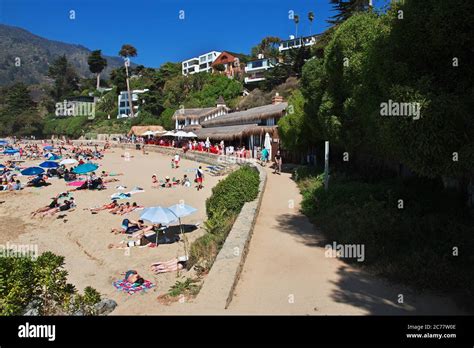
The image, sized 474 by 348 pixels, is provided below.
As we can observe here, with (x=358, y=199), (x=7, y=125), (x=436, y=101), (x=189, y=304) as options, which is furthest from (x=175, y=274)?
(x=7, y=125)

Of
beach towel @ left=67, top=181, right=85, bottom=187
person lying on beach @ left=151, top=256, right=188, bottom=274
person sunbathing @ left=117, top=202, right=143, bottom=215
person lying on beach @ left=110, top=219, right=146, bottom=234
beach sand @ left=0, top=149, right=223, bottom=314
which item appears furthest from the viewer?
beach towel @ left=67, top=181, right=85, bottom=187

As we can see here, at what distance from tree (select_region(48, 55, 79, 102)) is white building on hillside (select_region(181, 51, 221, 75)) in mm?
34821

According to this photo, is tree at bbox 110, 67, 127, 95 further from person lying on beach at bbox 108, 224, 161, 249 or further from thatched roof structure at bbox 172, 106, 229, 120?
person lying on beach at bbox 108, 224, 161, 249

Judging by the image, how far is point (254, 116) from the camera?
3619cm

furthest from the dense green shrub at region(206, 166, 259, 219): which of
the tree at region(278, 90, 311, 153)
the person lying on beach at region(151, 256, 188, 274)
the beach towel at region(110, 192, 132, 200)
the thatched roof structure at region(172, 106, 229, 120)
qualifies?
the thatched roof structure at region(172, 106, 229, 120)

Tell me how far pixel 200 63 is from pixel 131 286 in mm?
105546

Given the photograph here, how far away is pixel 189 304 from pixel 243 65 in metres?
85.7

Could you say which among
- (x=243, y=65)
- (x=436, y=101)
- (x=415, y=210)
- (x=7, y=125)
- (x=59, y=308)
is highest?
(x=243, y=65)

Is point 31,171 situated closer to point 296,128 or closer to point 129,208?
point 129,208

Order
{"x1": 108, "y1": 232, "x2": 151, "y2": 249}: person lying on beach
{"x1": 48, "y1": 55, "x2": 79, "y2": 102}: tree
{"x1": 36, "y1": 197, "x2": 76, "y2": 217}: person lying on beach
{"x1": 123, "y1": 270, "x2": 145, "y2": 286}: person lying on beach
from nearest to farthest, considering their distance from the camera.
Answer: {"x1": 123, "y1": 270, "x2": 145, "y2": 286}: person lying on beach
{"x1": 108, "y1": 232, "x2": 151, "y2": 249}: person lying on beach
{"x1": 36, "y1": 197, "x2": 76, "y2": 217}: person lying on beach
{"x1": 48, "y1": 55, "x2": 79, "y2": 102}: tree

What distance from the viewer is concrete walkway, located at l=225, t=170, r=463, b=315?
20.0 ft

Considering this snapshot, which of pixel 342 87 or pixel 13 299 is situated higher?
pixel 342 87
